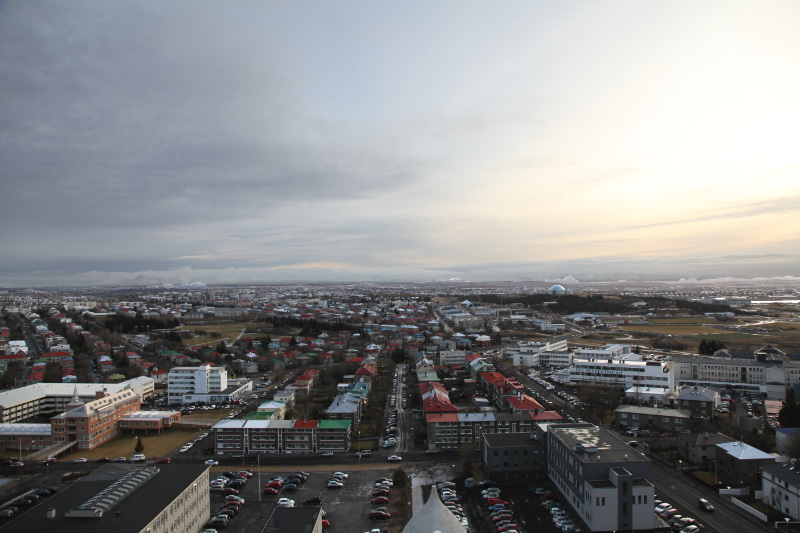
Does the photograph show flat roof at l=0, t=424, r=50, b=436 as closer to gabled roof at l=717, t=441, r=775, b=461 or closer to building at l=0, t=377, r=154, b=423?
building at l=0, t=377, r=154, b=423

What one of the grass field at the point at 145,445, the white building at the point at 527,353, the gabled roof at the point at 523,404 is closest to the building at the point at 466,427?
the gabled roof at the point at 523,404

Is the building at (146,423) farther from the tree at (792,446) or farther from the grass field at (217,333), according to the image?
the grass field at (217,333)

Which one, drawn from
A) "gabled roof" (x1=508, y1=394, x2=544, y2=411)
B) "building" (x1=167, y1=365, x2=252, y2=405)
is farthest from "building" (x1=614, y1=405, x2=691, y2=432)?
"building" (x1=167, y1=365, x2=252, y2=405)

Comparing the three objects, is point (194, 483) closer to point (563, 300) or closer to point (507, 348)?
point (507, 348)

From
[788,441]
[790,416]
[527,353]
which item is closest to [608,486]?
[788,441]

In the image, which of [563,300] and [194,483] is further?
[563,300]

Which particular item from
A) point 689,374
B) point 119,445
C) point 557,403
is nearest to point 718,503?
point 557,403
